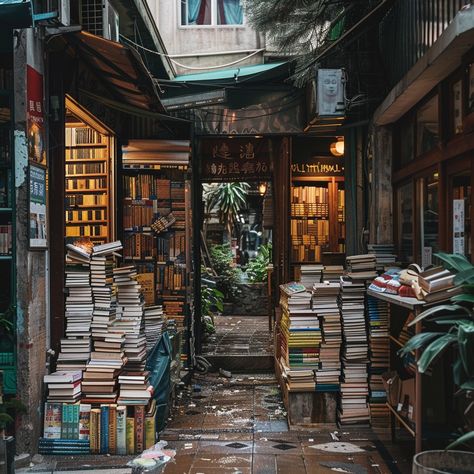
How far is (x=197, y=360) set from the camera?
408 inches

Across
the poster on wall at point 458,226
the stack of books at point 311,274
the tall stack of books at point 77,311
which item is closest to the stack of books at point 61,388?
the tall stack of books at point 77,311

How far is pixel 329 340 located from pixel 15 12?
15.3ft

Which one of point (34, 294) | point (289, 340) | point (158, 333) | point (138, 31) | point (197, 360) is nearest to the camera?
point (34, 294)

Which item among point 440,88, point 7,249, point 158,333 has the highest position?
point 440,88

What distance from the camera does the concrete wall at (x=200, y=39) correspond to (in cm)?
1152

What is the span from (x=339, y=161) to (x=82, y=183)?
5290mm

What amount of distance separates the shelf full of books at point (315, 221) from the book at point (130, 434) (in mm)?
6526

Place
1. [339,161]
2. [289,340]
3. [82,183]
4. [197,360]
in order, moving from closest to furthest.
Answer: [289,340], [82,183], [197,360], [339,161]

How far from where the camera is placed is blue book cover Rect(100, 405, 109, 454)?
6305 millimetres

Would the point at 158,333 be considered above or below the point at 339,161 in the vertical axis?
below

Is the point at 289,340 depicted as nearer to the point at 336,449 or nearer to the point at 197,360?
the point at 336,449

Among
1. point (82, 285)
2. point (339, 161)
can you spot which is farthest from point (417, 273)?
point (339, 161)

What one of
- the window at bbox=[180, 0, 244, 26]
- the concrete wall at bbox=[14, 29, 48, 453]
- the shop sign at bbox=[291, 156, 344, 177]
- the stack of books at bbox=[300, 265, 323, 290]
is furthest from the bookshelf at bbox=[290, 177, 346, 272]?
the concrete wall at bbox=[14, 29, 48, 453]

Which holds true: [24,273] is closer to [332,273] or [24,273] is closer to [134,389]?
[134,389]
